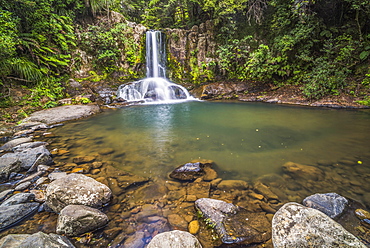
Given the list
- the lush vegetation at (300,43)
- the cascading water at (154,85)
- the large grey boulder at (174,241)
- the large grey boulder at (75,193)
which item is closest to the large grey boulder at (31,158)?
the large grey boulder at (75,193)

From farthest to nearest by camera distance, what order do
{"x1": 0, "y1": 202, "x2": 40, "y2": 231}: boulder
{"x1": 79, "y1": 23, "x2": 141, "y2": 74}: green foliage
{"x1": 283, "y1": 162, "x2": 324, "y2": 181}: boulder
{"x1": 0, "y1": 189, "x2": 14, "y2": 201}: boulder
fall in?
1. {"x1": 79, "y1": 23, "x2": 141, "y2": 74}: green foliage
2. {"x1": 283, "y1": 162, "x2": 324, "y2": 181}: boulder
3. {"x1": 0, "y1": 189, "x2": 14, "y2": 201}: boulder
4. {"x1": 0, "y1": 202, "x2": 40, "y2": 231}: boulder

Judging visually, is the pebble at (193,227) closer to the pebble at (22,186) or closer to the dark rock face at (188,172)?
the dark rock face at (188,172)

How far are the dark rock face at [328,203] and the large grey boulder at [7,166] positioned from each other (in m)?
4.57

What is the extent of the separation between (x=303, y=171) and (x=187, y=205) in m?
2.20

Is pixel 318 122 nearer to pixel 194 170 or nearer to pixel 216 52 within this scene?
pixel 194 170

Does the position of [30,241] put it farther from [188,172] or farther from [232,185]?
[232,185]

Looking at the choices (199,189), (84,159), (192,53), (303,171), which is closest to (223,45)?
(192,53)

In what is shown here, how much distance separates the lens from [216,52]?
49.0 feet

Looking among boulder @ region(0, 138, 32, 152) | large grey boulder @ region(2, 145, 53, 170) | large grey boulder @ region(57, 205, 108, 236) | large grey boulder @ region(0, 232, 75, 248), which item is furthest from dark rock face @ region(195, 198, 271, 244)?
boulder @ region(0, 138, 32, 152)

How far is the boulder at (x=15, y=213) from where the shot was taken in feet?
6.04

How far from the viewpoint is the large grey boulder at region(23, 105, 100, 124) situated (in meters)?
6.63

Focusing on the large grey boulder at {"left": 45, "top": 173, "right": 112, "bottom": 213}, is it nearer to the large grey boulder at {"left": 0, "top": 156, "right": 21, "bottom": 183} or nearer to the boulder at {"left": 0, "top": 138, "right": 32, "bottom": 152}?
the large grey boulder at {"left": 0, "top": 156, "right": 21, "bottom": 183}

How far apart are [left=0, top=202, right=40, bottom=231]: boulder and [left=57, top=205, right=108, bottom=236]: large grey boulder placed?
609 mm

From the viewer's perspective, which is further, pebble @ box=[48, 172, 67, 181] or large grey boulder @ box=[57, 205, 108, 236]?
pebble @ box=[48, 172, 67, 181]
